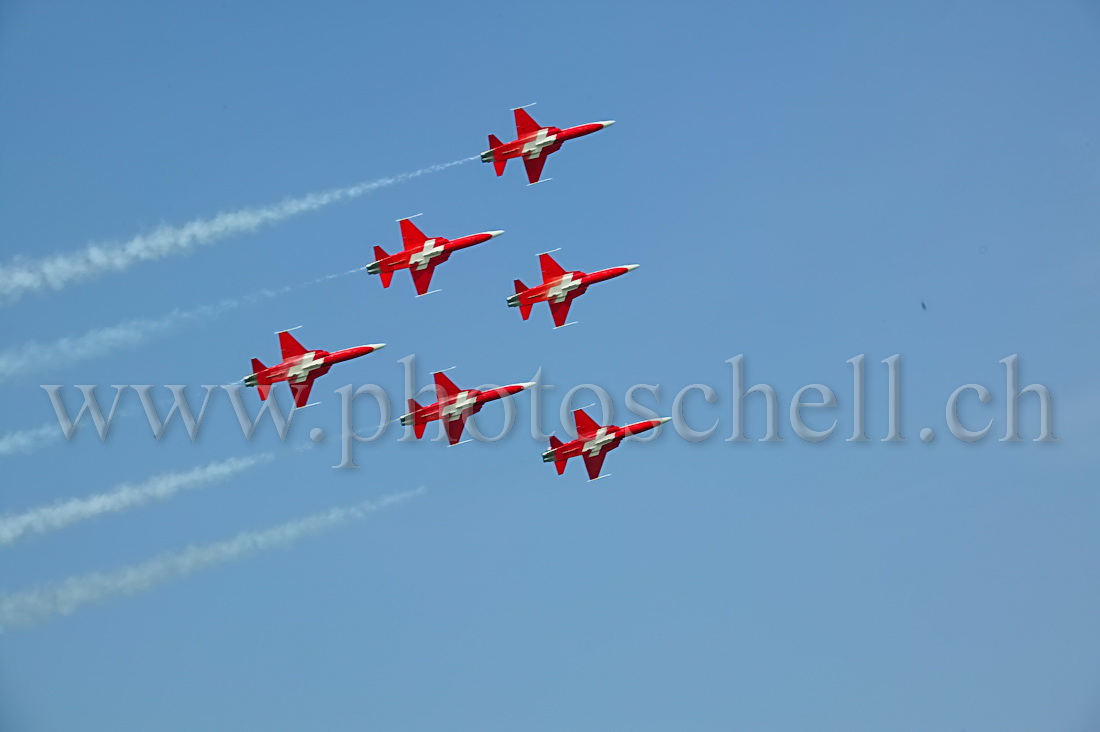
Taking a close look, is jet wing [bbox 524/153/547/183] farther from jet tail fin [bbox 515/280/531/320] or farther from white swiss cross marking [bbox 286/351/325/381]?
white swiss cross marking [bbox 286/351/325/381]

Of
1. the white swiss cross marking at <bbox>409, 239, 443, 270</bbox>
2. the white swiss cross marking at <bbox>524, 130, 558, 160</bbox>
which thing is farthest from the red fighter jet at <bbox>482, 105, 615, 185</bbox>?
the white swiss cross marking at <bbox>409, 239, 443, 270</bbox>

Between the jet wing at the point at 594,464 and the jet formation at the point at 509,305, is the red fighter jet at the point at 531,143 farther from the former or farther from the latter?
the jet wing at the point at 594,464

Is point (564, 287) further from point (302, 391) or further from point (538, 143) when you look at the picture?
point (302, 391)

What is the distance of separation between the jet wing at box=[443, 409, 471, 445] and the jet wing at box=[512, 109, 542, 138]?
20.9m

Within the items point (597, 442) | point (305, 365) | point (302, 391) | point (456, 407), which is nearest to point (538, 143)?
point (456, 407)

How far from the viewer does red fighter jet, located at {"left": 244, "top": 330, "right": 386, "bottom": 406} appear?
Result: 128 meters

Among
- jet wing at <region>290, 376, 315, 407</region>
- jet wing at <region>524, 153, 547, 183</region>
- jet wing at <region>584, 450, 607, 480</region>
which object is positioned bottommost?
jet wing at <region>584, 450, 607, 480</region>

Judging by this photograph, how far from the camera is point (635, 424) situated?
135 meters

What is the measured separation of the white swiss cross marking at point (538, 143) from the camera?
132 metres

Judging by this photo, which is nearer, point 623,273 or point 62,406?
point 62,406

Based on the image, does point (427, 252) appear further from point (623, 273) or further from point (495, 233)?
point (623, 273)

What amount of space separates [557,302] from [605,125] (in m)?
13.6

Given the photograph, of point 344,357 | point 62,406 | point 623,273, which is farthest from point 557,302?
point 62,406

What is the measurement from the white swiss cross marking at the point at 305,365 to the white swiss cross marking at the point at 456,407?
970cm
